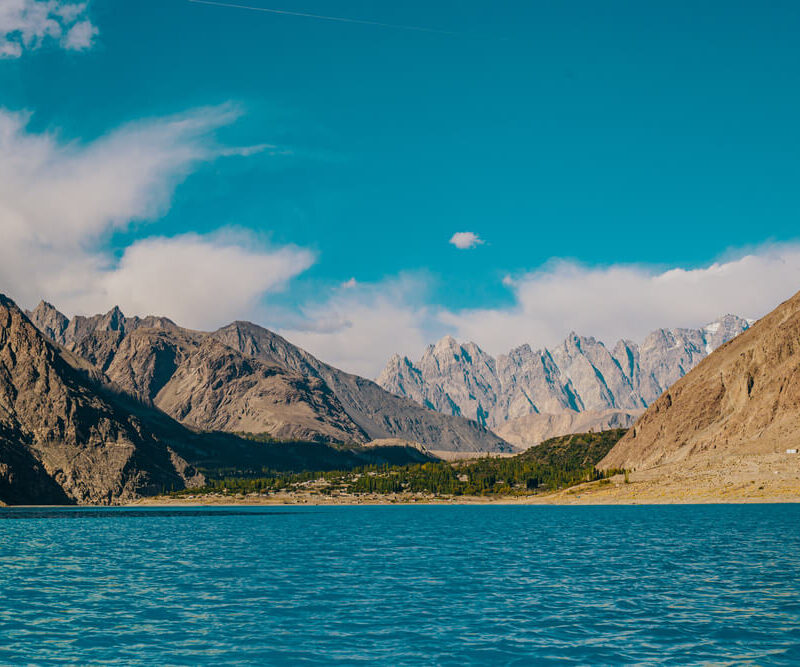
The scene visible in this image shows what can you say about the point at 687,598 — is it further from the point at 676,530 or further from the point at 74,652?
the point at 676,530

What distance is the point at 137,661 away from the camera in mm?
40750

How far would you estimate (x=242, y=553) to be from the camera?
353 ft

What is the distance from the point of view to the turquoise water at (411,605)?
1678 inches

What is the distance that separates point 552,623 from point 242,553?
66876 mm

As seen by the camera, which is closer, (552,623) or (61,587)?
(552,623)

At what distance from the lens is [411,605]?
192 ft

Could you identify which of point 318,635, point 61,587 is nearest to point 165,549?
point 61,587

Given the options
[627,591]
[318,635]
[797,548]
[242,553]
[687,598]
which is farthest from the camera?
[242,553]

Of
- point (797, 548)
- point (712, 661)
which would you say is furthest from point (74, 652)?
point (797, 548)

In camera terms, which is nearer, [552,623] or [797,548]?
[552,623]

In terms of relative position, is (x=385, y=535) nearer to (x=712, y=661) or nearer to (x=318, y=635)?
(x=318, y=635)

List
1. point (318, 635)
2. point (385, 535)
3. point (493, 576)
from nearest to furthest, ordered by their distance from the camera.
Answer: point (318, 635) → point (493, 576) → point (385, 535)

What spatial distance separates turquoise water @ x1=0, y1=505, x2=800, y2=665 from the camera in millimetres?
42625

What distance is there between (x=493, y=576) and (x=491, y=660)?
3642 centimetres
